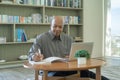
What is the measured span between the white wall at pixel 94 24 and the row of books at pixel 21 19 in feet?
5.83

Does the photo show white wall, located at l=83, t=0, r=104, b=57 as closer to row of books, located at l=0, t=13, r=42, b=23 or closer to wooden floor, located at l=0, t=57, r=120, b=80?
row of books, located at l=0, t=13, r=42, b=23

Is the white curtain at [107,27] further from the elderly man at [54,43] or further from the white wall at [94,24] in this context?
the elderly man at [54,43]

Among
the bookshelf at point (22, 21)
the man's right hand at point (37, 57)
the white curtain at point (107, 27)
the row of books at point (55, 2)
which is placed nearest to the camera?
the man's right hand at point (37, 57)

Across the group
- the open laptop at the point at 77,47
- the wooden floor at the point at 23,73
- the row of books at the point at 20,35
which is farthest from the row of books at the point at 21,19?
the open laptop at the point at 77,47

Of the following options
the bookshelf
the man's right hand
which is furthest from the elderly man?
the bookshelf

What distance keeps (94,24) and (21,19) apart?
103 inches

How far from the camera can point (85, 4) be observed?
664 centimetres

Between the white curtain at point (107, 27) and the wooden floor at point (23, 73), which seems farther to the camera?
the white curtain at point (107, 27)

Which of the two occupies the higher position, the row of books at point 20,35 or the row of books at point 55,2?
the row of books at point 55,2

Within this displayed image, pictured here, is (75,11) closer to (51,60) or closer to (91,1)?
(91,1)

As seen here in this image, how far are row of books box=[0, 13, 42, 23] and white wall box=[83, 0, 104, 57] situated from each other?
1775 mm

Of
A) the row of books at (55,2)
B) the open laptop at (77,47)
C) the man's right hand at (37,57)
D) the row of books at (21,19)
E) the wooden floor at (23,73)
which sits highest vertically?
the row of books at (55,2)

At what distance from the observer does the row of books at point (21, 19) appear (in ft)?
16.7

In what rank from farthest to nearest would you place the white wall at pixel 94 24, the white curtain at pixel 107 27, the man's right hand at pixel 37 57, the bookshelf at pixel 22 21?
1. the white curtain at pixel 107 27
2. the white wall at pixel 94 24
3. the bookshelf at pixel 22 21
4. the man's right hand at pixel 37 57
